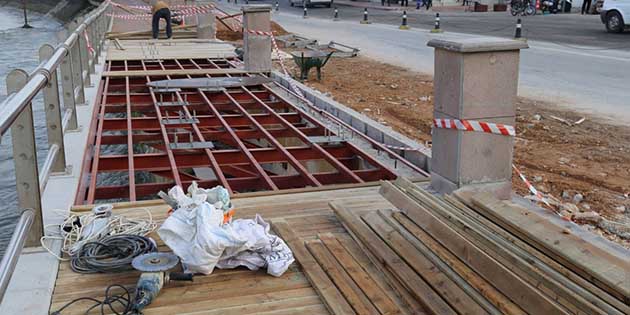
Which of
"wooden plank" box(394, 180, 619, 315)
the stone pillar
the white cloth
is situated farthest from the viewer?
the stone pillar

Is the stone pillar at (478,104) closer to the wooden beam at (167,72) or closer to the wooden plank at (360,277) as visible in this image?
the wooden plank at (360,277)

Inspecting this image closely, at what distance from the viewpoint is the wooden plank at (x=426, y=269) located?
3.94 m

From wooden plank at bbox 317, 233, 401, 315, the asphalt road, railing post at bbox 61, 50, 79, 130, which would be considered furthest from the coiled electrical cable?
the asphalt road

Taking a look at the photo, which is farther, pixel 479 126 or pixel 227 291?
pixel 479 126

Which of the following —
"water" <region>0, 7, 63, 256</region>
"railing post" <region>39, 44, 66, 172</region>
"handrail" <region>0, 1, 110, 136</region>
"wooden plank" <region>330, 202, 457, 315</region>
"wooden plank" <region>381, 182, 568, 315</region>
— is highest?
"handrail" <region>0, 1, 110, 136</region>

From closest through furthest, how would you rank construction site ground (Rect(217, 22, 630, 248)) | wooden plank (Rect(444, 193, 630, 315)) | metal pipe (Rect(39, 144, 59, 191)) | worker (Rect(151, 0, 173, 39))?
wooden plank (Rect(444, 193, 630, 315)), metal pipe (Rect(39, 144, 59, 191)), construction site ground (Rect(217, 22, 630, 248)), worker (Rect(151, 0, 173, 39))

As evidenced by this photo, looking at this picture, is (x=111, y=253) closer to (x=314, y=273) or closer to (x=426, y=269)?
(x=314, y=273)

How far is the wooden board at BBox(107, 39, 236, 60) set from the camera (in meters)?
17.4

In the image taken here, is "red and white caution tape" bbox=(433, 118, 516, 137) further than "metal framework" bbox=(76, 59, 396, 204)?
No

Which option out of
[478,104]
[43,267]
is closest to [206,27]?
[478,104]

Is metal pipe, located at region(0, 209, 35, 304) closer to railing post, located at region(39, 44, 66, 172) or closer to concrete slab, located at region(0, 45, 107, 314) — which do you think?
concrete slab, located at region(0, 45, 107, 314)

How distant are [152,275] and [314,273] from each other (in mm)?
1033

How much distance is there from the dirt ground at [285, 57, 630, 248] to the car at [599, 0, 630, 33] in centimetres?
1356

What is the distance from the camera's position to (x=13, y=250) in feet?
13.1
